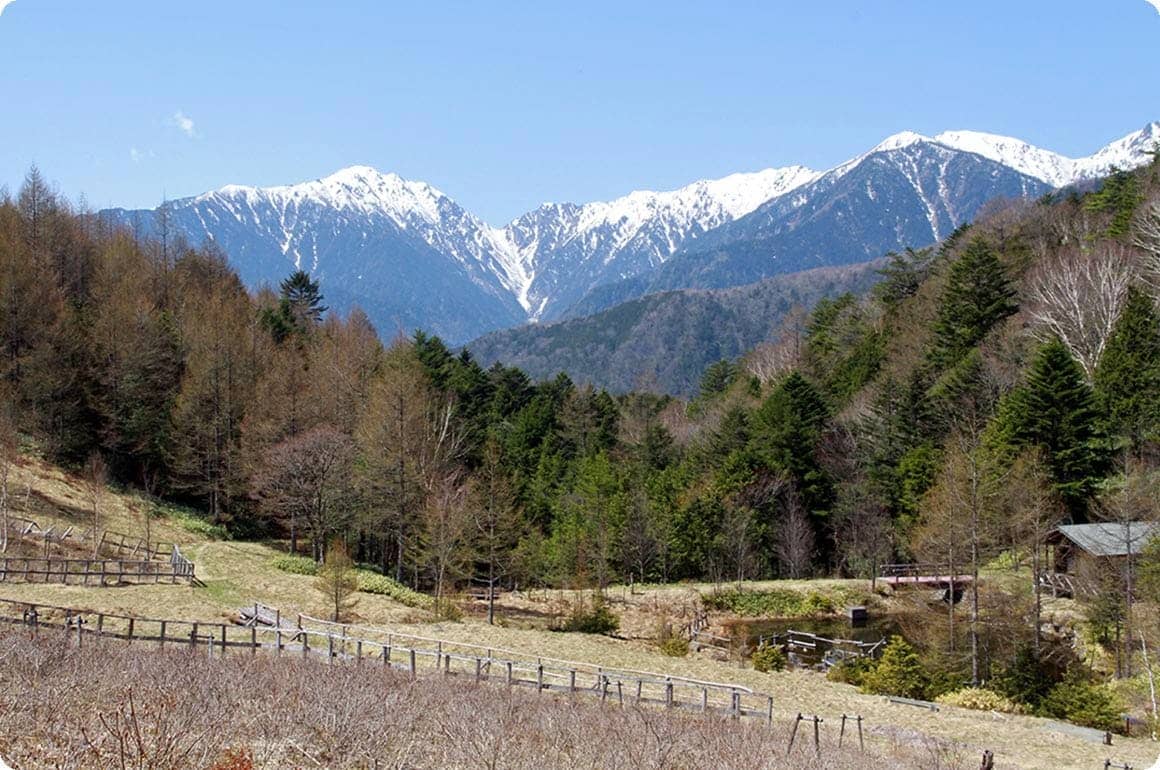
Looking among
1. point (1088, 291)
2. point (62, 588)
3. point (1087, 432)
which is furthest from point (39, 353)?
point (1088, 291)

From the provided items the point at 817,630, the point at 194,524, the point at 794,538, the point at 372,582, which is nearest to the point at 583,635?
the point at 372,582

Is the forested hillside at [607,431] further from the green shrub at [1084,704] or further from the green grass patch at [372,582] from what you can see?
the green shrub at [1084,704]

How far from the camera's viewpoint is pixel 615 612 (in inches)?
1679

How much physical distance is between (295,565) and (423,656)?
1996 centimetres

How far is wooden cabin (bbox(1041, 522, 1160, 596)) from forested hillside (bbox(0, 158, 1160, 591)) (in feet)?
4.57

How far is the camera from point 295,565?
141ft

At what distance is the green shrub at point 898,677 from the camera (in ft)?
88.2

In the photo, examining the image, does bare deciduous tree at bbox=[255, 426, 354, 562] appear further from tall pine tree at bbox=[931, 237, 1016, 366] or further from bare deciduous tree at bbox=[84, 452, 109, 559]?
tall pine tree at bbox=[931, 237, 1016, 366]

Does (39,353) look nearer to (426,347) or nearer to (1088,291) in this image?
(426,347)

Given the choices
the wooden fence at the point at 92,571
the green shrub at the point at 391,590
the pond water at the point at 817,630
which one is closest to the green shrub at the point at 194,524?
the green shrub at the point at 391,590

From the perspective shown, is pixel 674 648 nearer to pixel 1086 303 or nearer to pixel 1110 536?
pixel 1110 536

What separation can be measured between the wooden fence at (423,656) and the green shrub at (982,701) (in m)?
7.16

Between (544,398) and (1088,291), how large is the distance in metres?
45.0

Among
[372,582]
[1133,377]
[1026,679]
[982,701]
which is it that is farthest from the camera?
[1133,377]
